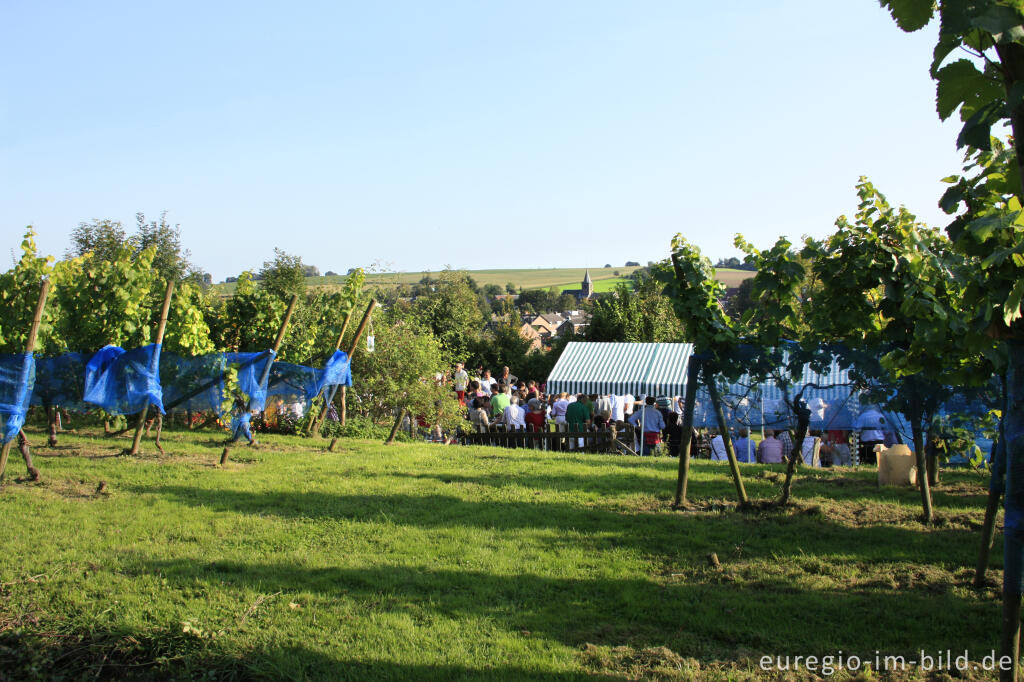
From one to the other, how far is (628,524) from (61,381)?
891 cm

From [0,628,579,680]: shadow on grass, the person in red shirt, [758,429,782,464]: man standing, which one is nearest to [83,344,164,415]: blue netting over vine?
[0,628,579,680]: shadow on grass

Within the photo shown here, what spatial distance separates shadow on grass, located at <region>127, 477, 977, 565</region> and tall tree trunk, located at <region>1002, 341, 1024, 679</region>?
2775 millimetres

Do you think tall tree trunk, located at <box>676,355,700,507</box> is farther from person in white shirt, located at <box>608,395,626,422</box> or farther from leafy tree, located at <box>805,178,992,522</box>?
person in white shirt, located at <box>608,395,626,422</box>

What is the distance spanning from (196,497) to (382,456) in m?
3.78

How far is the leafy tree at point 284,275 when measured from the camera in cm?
3603

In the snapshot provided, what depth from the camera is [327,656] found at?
176 inches

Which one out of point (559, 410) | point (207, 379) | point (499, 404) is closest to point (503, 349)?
point (499, 404)

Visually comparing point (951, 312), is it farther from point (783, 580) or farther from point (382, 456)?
point (382, 456)

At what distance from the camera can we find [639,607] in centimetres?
525

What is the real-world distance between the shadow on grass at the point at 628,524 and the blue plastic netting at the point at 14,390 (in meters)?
1.56

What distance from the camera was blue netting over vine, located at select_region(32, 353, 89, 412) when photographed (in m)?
10.6

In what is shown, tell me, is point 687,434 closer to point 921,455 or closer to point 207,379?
point 921,455

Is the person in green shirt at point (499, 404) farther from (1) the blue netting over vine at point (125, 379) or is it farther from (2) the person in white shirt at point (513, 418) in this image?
(1) the blue netting over vine at point (125, 379)

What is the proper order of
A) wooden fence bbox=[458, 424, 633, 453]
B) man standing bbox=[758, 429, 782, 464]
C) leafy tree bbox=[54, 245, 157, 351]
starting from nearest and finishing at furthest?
leafy tree bbox=[54, 245, 157, 351], man standing bbox=[758, 429, 782, 464], wooden fence bbox=[458, 424, 633, 453]
